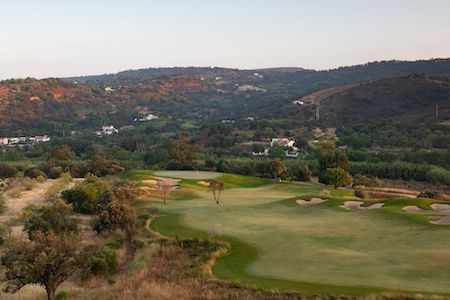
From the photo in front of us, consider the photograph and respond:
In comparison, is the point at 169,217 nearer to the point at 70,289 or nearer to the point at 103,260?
the point at 103,260

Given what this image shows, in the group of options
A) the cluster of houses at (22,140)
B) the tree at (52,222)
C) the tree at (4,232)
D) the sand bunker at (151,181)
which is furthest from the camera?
the cluster of houses at (22,140)

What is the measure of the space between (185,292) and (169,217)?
65.7 ft

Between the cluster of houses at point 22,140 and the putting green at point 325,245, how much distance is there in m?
129

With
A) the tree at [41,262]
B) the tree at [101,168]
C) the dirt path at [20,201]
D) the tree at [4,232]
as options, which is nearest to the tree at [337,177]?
the dirt path at [20,201]

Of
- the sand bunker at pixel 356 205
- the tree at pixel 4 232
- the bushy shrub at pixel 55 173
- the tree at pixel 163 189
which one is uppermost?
the sand bunker at pixel 356 205

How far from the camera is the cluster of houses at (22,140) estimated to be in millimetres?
161800

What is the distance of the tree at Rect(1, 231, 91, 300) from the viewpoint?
900 inches

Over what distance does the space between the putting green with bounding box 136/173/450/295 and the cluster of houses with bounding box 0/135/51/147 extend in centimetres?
12870

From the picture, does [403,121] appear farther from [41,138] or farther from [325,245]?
[325,245]

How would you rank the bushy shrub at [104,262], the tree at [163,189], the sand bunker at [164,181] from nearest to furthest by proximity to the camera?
the bushy shrub at [104,262] < the tree at [163,189] < the sand bunker at [164,181]

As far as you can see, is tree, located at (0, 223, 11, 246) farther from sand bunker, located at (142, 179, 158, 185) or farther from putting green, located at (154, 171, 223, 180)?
putting green, located at (154, 171, 223, 180)

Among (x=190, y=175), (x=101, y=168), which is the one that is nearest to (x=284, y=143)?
(x=190, y=175)

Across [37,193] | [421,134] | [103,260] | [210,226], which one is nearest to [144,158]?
Answer: [37,193]

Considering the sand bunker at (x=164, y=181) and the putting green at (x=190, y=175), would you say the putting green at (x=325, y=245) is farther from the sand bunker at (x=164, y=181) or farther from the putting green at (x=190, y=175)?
the putting green at (x=190, y=175)
